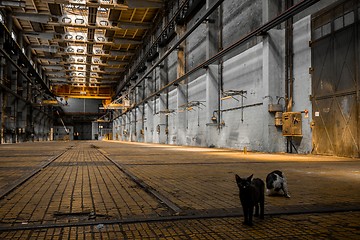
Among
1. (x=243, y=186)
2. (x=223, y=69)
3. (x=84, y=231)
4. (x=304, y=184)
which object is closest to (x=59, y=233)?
(x=84, y=231)

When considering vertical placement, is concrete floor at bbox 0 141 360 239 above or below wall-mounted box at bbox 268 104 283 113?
below

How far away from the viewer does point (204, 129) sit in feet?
74.5

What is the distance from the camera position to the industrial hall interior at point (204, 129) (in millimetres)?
3432

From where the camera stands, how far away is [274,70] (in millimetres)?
14422

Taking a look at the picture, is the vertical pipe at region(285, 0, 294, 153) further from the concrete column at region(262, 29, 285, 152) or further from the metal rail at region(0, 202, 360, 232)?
the metal rail at region(0, 202, 360, 232)

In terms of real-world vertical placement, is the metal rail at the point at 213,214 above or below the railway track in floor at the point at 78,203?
above

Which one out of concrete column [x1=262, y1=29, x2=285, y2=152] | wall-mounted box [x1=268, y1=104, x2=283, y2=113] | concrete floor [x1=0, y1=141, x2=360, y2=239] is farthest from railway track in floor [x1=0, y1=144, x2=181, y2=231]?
concrete column [x1=262, y1=29, x2=285, y2=152]

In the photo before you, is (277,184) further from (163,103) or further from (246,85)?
(163,103)

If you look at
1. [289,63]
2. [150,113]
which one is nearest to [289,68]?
[289,63]

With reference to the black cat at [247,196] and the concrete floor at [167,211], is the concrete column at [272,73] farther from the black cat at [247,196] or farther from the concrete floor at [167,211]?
the black cat at [247,196]

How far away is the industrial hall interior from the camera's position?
11.3 feet

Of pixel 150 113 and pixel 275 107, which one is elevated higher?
pixel 150 113

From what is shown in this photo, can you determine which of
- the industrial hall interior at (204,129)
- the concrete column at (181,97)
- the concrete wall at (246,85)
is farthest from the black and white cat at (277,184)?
the concrete column at (181,97)

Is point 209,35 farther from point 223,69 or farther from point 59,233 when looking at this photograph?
point 59,233
